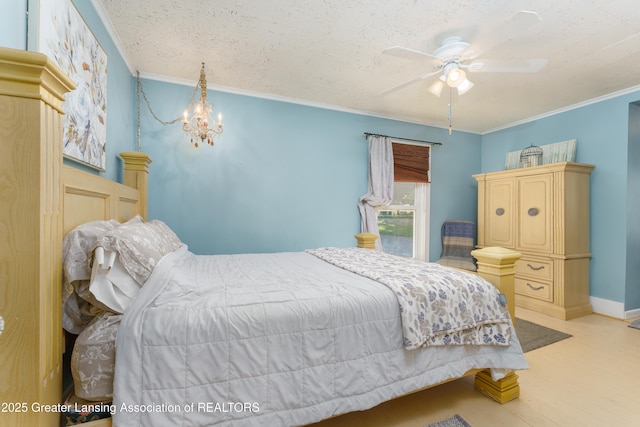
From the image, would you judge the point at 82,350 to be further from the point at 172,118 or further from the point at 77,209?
the point at 172,118

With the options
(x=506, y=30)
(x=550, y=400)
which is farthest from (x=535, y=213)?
(x=506, y=30)

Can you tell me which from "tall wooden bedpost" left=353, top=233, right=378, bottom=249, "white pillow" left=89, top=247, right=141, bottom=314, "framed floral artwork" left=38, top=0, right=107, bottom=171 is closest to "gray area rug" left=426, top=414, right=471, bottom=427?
"white pillow" left=89, top=247, right=141, bottom=314

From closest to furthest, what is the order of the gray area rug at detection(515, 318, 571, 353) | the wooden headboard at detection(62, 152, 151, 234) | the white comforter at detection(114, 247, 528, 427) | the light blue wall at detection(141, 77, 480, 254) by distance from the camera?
the white comforter at detection(114, 247, 528, 427) → the wooden headboard at detection(62, 152, 151, 234) → the gray area rug at detection(515, 318, 571, 353) → the light blue wall at detection(141, 77, 480, 254)

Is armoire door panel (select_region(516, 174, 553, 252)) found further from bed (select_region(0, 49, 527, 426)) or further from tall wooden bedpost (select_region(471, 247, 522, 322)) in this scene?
bed (select_region(0, 49, 527, 426))

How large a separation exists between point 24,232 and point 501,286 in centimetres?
215

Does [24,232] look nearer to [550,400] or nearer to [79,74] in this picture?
[79,74]

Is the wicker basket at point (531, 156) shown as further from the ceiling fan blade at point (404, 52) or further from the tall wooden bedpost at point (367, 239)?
the ceiling fan blade at point (404, 52)

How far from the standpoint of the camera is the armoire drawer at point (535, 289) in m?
3.20

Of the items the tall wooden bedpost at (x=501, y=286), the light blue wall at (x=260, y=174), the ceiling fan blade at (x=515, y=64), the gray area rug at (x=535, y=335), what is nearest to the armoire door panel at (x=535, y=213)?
the gray area rug at (x=535, y=335)

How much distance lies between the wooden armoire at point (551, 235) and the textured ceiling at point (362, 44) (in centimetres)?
96

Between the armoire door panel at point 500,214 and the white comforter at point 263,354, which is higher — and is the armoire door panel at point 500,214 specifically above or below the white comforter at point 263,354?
above

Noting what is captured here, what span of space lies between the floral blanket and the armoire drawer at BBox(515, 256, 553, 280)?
2273mm

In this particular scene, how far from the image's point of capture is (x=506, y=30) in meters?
1.65

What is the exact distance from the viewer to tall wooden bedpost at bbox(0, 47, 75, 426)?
0.77m
